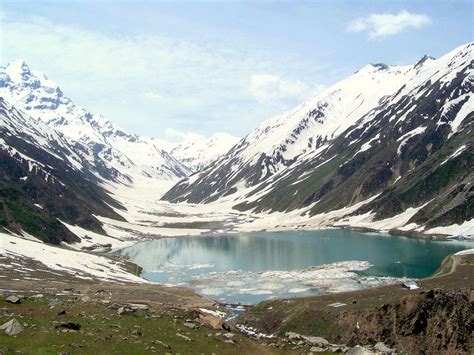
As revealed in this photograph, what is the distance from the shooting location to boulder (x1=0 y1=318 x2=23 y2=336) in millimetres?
36094

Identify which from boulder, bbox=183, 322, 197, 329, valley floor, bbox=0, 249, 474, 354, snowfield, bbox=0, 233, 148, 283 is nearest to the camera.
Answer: valley floor, bbox=0, 249, 474, 354

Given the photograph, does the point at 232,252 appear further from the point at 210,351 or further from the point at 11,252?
the point at 210,351

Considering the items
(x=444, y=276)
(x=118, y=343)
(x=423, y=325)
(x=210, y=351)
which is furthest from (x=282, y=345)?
(x=444, y=276)

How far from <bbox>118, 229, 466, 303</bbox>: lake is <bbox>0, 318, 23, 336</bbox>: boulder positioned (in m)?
65.4

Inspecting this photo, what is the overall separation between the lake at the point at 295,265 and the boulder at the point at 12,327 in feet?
215

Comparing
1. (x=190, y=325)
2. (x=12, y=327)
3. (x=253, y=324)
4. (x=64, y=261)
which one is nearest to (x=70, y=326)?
(x=12, y=327)

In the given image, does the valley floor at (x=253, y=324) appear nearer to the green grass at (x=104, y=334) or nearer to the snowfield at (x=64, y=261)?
the green grass at (x=104, y=334)

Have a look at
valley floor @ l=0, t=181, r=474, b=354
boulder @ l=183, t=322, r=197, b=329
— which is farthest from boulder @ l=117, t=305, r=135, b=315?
boulder @ l=183, t=322, r=197, b=329

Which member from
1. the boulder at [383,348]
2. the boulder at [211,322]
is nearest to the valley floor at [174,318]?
the boulder at [211,322]

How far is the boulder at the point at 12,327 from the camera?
118ft

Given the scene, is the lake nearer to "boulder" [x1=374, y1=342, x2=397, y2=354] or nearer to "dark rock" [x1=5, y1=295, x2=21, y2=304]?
"boulder" [x1=374, y1=342, x2=397, y2=354]

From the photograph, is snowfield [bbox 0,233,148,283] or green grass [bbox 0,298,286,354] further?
snowfield [bbox 0,233,148,283]

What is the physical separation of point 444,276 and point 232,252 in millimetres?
101179

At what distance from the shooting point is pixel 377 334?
5703cm
